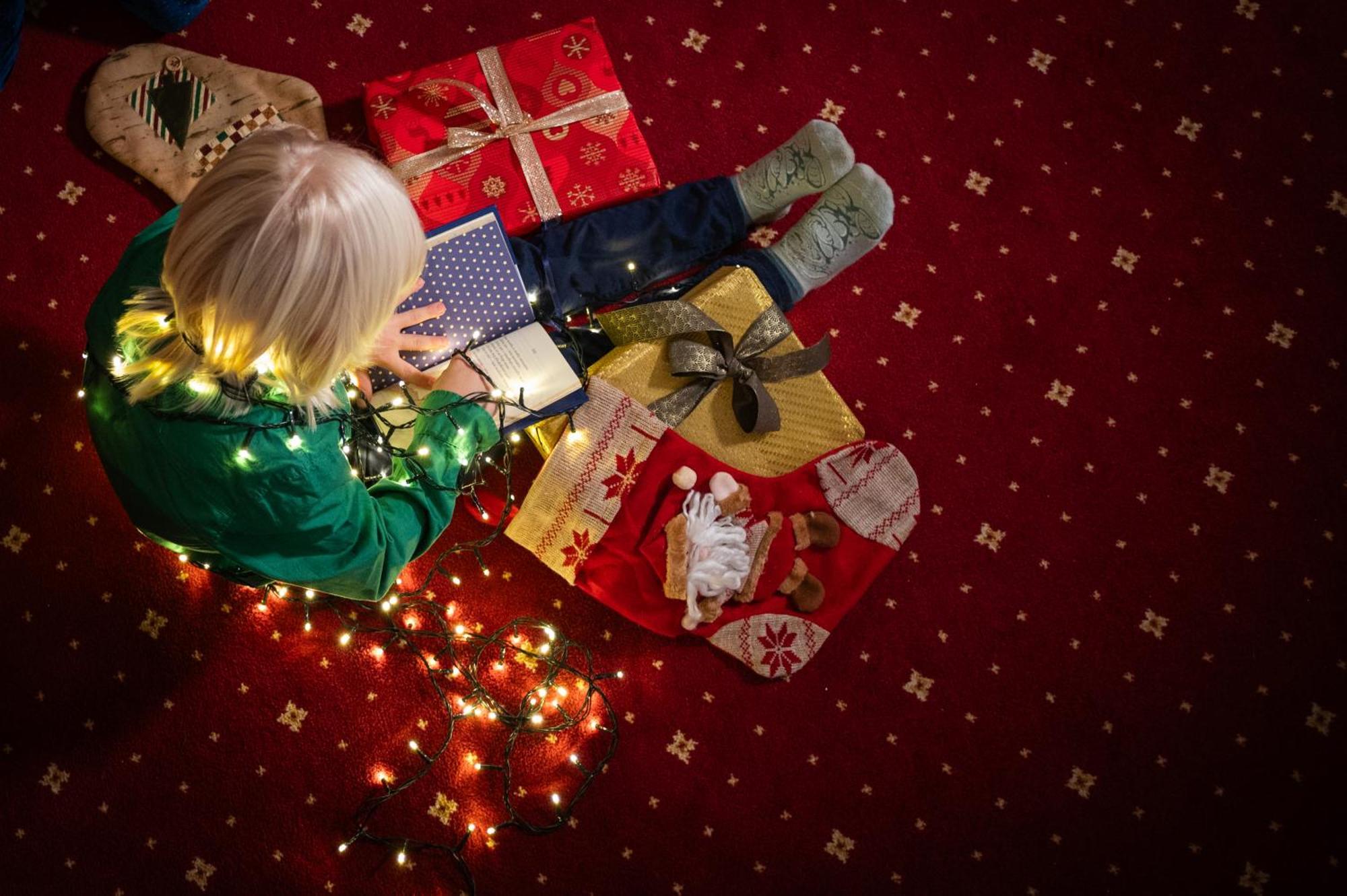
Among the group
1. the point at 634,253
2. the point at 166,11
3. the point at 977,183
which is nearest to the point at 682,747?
the point at 634,253

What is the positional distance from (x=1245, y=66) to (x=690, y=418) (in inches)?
48.9

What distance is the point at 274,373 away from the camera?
860mm

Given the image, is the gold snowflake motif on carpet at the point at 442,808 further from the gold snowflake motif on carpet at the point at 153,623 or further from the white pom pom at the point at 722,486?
the white pom pom at the point at 722,486

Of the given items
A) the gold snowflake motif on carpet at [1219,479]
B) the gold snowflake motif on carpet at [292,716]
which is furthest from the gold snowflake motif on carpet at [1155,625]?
the gold snowflake motif on carpet at [292,716]

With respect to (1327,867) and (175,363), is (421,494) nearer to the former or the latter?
(175,363)

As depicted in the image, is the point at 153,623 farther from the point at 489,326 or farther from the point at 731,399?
the point at 731,399

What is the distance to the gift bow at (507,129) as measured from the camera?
4.66 feet

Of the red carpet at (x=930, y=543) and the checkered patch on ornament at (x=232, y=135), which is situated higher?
the checkered patch on ornament at (x=232, y=135)

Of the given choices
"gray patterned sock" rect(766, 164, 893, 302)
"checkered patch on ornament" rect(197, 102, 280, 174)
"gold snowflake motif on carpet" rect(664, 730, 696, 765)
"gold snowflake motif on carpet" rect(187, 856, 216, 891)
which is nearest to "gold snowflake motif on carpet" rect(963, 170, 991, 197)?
"gray patterned sock" rect(766, 164, 893, 302)

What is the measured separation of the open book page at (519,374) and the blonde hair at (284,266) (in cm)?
38

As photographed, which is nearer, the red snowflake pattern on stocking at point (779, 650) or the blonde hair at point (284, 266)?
the blonde hair at point (284, 266)

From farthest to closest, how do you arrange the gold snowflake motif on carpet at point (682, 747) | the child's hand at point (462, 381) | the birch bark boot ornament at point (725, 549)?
1. the gold snowflake motif on carpet at point (682, 747)
2. the birch bark boot ornament at point (725, 549)
3. the child's hand at point (462, 381)

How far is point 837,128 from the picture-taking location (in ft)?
4.76

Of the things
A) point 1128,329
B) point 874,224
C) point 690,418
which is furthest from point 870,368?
point 1128,329
